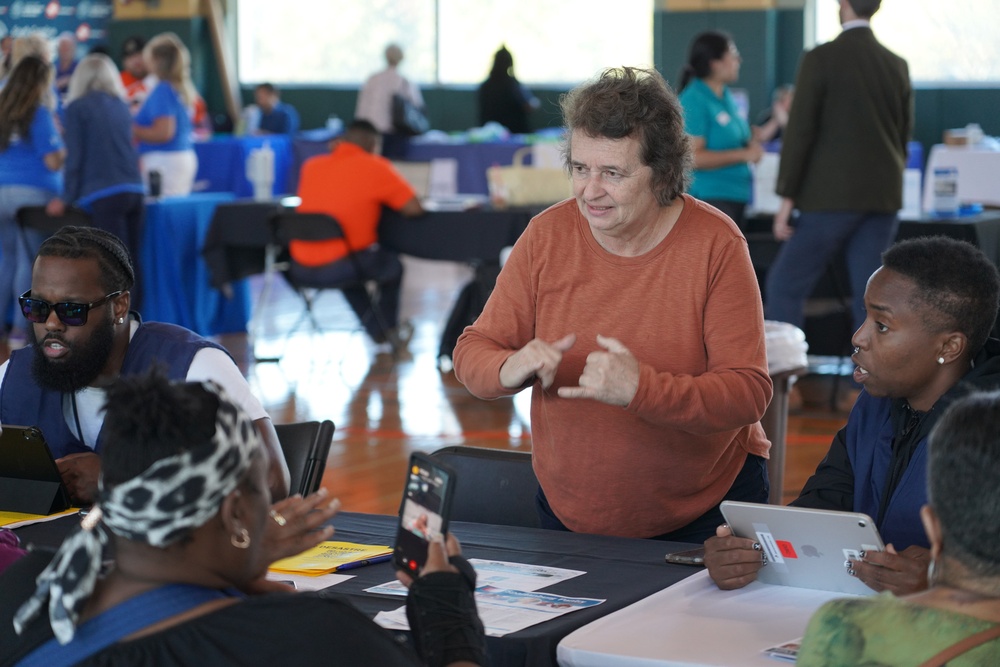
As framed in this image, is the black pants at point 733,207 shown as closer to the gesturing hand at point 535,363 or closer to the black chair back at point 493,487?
the black chair back at point 493,487

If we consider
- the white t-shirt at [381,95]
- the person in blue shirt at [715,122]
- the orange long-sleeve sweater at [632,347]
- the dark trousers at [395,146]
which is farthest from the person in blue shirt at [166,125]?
the orange long-sleeve sweater at [632,347]

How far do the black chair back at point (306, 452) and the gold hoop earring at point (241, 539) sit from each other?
1269mm

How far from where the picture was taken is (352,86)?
16484 mm

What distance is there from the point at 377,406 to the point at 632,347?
373cm

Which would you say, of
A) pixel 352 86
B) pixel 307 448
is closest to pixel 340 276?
pixel 307 448

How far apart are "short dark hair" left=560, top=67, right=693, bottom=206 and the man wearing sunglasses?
82 cm

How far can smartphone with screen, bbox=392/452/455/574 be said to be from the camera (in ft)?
5.41

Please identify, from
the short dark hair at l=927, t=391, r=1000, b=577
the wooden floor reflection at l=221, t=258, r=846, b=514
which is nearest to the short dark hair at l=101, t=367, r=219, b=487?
the short dark hair at l=927, t=391, r=1000, b=577

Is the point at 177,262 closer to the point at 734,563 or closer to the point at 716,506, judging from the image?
the point at 716,506

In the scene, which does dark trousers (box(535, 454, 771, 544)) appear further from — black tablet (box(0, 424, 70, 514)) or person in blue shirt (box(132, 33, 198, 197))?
person in blue shirt (box(132, 33, 198, 197))

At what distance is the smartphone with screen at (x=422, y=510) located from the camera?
165 centimetres

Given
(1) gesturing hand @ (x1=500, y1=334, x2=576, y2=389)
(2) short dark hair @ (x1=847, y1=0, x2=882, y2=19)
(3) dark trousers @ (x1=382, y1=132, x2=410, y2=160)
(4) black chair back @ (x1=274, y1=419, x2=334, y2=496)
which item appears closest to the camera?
(1) gesturing hand @ (x1=500, y1=334, x2=576, y2=389)

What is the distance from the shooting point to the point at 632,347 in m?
2.44

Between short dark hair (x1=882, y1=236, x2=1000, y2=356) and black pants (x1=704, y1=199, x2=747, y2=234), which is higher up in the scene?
short dark hair (x1=882, y1=236, x2=1000, y2=356)
